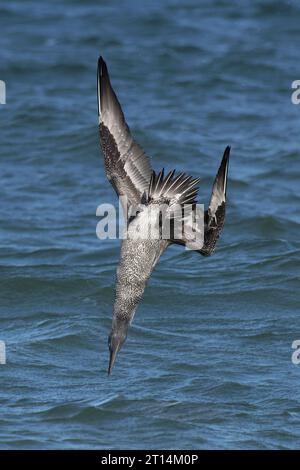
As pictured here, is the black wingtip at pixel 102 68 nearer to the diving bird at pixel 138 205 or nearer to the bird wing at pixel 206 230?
the diving bird at pixel 138 205

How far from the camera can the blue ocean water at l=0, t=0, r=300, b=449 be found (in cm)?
895

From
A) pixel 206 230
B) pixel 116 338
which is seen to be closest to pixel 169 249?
pixel 206 230

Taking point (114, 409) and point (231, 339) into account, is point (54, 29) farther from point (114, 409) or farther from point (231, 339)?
point (114, 409)

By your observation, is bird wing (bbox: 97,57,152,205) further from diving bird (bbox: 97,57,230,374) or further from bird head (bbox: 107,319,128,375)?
bird head (bbox: 107,319,128,375)

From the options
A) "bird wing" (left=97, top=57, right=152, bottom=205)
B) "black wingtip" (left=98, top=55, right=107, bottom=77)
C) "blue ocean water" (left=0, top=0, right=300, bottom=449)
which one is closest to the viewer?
"black wingtip" (left=98, top=55, right=107, bottom=77)

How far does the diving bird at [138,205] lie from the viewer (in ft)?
26.8

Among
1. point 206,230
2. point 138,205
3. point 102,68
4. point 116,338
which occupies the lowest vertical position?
point 116,338

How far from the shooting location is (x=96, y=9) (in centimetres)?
2208

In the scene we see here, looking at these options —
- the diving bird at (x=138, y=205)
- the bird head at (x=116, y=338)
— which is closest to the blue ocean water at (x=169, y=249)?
the bird head at (x=116, y=338)

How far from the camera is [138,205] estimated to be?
27.8 feet

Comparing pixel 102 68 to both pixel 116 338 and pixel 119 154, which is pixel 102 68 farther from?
pixel 116 338

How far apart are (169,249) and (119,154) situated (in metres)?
4.79

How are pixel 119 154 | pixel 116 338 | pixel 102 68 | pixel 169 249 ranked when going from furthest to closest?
1. pixel 169 249
2. pixel 119 154
3. pixel 102 68
4. pixel 116 338

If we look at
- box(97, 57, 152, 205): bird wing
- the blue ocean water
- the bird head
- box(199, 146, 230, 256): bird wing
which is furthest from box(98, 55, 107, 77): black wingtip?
the blue ocean water
